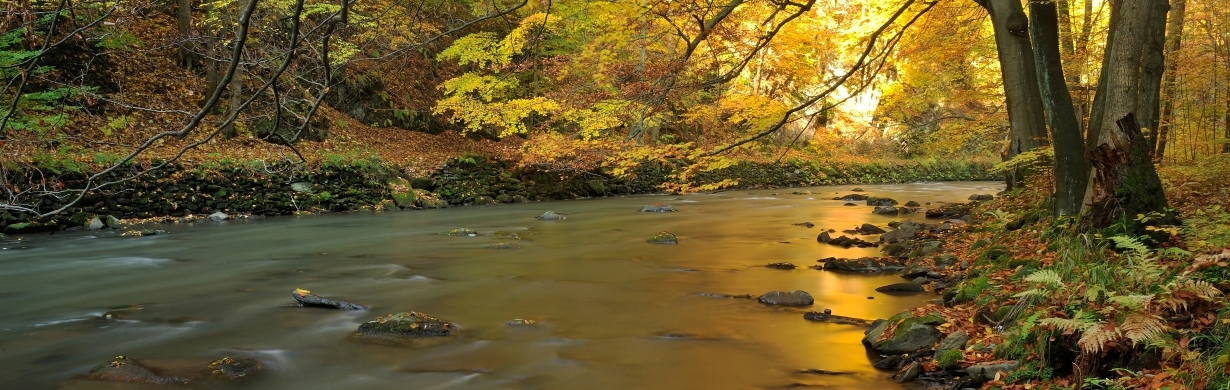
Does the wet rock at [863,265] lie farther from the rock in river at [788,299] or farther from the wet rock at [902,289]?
the rock in river at [788,299]

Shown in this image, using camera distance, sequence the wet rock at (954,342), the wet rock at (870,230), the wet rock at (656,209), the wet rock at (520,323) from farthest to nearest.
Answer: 1. the wet rock at (656,209)
2. the wet rock at (870,230)
3. the wet rock at (520,323)
4. the wet rock at (954,342)

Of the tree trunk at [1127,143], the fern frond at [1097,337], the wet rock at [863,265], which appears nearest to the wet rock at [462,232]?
the wet rock at [863,265]

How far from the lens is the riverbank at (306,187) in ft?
47.9

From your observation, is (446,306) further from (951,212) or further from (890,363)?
(951,212)

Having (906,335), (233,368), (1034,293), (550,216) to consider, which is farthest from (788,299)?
(550,216)

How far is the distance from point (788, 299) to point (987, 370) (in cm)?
335

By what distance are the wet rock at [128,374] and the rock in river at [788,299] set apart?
5.62m

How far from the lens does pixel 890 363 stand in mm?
5727

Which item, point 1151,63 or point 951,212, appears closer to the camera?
point 1151,63

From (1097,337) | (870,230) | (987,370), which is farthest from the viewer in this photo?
(870,230)

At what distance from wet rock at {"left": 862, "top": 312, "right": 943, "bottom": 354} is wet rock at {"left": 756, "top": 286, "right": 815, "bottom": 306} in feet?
5.49

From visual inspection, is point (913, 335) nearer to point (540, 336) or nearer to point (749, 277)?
point (540, 336)

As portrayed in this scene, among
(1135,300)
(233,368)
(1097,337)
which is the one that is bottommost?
(233,368)

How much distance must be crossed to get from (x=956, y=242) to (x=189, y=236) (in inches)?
537
